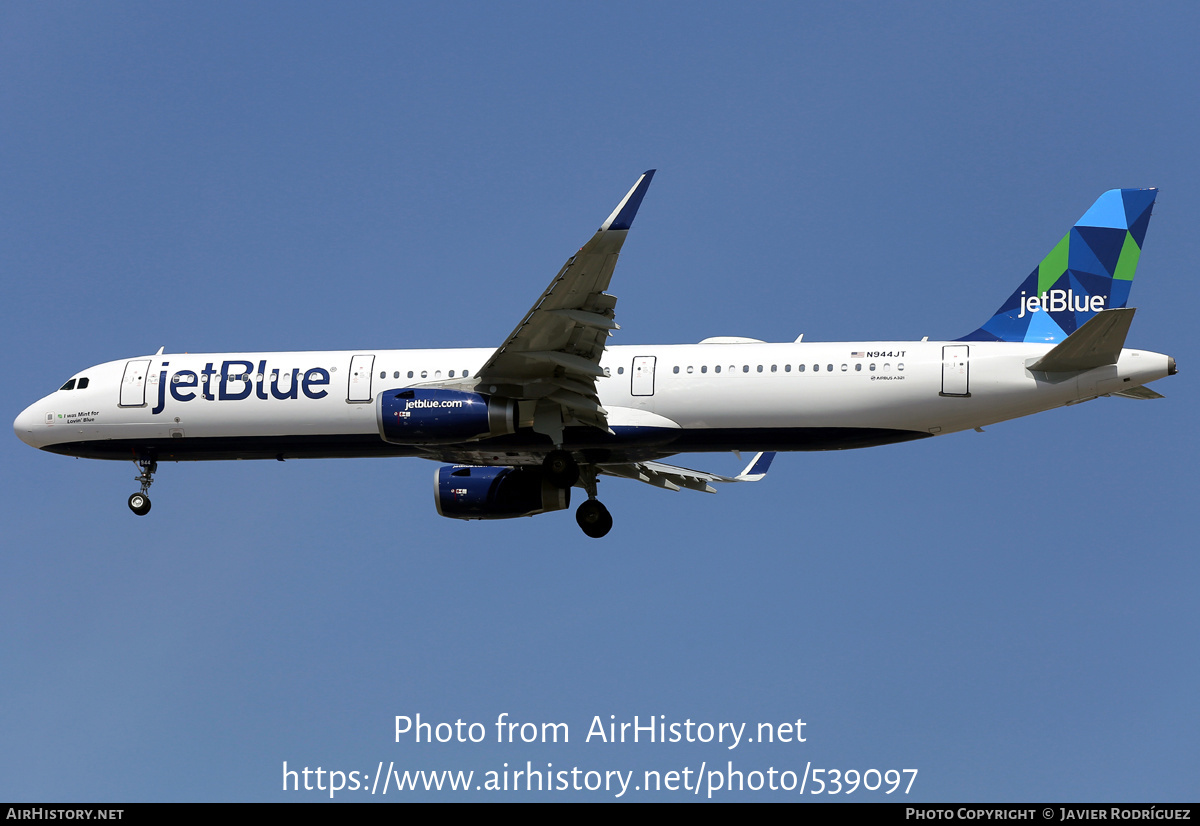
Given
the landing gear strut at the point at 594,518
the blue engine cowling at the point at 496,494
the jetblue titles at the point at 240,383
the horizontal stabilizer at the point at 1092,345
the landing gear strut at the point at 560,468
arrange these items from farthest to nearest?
the blue engine cowling at the point at 496,494 < the landing gear strut at the point at 594,518 < the jetblue titles at the point at 240,383 < the landing gear strut at the point at 560,468 < the horizontal stabilizer at the point at 1092,345

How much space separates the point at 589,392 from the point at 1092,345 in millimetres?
9914

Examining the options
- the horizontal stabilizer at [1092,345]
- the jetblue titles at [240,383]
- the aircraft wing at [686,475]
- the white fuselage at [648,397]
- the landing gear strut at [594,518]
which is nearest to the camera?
the horizontal stabilizer at [1092,345]

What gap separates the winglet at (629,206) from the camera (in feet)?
79.9

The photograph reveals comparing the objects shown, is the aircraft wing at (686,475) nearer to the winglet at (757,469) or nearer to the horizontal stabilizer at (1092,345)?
the winglet at (757,469)

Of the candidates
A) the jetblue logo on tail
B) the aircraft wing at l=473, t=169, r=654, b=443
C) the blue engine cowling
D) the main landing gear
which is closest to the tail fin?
the jetblue logo on tail

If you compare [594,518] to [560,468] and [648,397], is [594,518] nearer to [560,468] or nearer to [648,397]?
[560,468]

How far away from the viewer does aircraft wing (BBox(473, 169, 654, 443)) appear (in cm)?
2503

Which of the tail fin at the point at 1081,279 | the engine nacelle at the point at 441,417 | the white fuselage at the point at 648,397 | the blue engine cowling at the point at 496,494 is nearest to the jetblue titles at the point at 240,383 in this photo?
the white fuselage at the point at 648,397

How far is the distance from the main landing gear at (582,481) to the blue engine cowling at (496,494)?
65cm

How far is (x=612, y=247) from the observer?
25.0 metres

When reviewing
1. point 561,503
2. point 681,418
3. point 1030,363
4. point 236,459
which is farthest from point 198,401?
point 1030,363

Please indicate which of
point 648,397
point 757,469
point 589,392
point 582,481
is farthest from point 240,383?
point 757,469
